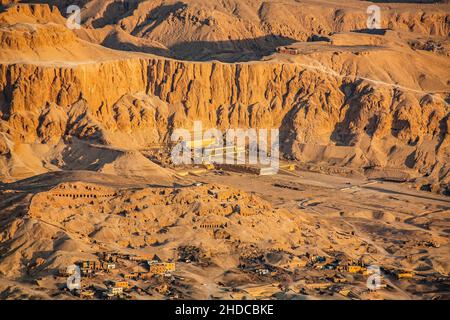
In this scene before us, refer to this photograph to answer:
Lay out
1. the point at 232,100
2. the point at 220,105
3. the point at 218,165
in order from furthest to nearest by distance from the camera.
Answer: the point at 232,100
the point at 220,105
the point at 218,165

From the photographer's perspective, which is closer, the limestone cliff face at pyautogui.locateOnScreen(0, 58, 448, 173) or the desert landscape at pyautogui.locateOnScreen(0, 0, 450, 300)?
the desert landscape at pyautogui.locateOnScreen(0, 0, 450, 300)

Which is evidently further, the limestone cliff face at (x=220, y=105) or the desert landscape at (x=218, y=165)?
the limestone cliff face at (x=220, y=105)

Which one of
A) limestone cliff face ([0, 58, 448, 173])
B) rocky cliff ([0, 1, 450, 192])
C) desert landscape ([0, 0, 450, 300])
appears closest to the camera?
desert landscape ([0, 0, 450, 300])

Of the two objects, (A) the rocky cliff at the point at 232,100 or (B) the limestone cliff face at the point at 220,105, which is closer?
(B) the limestone cliff face at the point at 220,105

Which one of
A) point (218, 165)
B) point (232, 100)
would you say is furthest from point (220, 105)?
point (218, 165)

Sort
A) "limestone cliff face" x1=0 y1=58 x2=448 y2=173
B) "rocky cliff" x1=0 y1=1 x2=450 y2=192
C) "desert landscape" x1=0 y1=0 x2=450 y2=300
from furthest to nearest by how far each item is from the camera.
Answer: "rocky cliff" x1=0 y1=1 x2=450 y2=192, "limestone cliff face" x1=0 y1=58 x2=448 y2=173, "desert landscape" x1=0 y1=0 x2=450 y2=300

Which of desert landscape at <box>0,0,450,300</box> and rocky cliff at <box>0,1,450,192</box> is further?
rocky cliff at <box>0,1,450,192</box>

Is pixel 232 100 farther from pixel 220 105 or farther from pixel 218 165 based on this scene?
pixel 218 165

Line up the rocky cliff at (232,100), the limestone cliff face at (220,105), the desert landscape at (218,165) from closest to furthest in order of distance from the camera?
the desert landscape at (218,165), the limestone cliff face at (220,105), the rocky cliff at (232,100)

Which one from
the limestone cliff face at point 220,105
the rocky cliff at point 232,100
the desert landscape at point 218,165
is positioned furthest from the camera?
the rocky cliff at point 232,100
